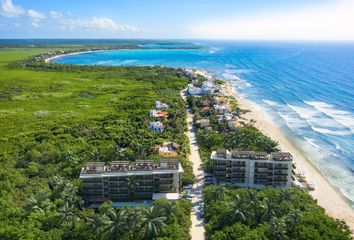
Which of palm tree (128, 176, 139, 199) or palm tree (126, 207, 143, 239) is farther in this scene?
palm tree (128, 176, 139, 199)

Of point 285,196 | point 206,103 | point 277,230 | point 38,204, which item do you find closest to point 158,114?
point 206,103

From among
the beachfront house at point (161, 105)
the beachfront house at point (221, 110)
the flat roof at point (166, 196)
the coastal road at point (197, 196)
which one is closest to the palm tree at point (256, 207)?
the coastal road at point (197, 196)

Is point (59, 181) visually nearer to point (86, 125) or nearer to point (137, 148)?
point (137, 148)

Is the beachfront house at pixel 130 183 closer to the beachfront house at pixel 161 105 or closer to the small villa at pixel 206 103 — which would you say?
the beachfront house at pixel 161 105

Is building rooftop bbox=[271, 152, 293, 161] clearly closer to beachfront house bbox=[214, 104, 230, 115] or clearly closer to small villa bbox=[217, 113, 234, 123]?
small villa bbox=[217, 113, 234, 123]

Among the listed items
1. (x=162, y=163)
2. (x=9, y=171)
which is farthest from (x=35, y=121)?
(x=162, y=163)

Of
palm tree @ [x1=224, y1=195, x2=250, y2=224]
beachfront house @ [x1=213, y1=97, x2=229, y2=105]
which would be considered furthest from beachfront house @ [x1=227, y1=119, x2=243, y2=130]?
palm tree @ [x1=224, y1=195, x2=250, y2=224]

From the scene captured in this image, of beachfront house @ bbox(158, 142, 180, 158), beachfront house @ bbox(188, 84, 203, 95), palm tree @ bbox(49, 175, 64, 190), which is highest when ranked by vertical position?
palm tree @ bbox(49, 175, 64, 190)
